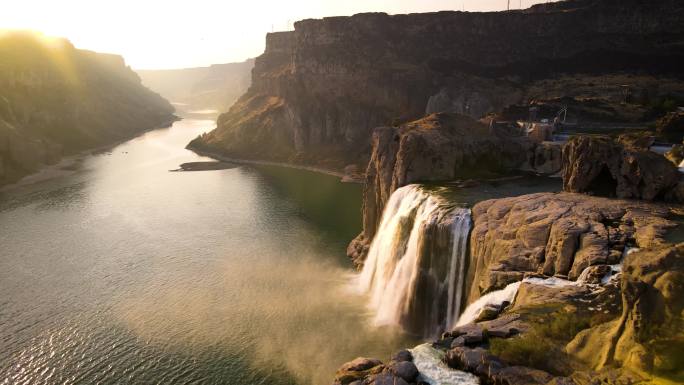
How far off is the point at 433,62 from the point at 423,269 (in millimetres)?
100486

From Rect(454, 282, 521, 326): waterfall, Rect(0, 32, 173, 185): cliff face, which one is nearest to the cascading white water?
Rect(454, 282, 521, 326): waterfall

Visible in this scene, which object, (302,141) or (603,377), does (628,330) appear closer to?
(603,377)

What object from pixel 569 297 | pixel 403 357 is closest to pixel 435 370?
pixel 403 357

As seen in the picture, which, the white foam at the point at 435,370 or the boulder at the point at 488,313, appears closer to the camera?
the white foam at the point at 435,370

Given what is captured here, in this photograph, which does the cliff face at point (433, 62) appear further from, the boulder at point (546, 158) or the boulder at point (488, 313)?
the boulder at point (488, 313)

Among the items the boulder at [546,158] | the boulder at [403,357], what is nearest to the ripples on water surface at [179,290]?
the boulder at [403,357]

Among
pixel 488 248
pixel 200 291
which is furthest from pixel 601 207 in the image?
pixel 200 291

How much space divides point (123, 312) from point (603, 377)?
38.3 meters

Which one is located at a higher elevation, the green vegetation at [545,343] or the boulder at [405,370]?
the green vegetation at [545,343]

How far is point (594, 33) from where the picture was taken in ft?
389

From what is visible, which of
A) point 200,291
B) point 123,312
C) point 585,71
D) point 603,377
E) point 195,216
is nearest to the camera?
point 603,377

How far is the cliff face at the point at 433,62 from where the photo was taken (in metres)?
111

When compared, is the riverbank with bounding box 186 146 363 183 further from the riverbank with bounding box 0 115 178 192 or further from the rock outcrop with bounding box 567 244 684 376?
the rock outcrop with bounding box 567 244 684 376

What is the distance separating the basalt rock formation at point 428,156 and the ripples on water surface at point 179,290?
7947mm
